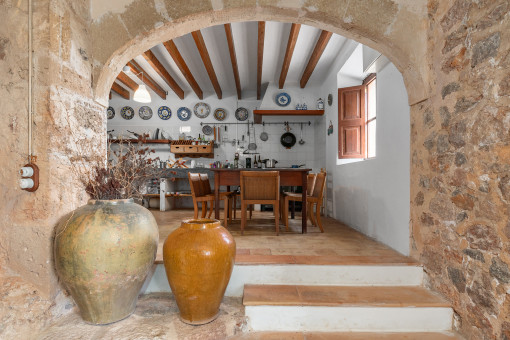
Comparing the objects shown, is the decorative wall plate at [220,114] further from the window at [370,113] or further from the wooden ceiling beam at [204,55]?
the window at [370,113]

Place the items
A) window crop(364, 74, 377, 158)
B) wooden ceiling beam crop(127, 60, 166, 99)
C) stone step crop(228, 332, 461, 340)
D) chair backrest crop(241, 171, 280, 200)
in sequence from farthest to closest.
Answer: wooden ceiling beam crop(127, 60, 166, 99), window crop(364, 74, 377, 158), chair backrest crop(241, 171, 280, 200), stone step crop(228, 332, 461, 340)

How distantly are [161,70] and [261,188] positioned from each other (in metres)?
2.93

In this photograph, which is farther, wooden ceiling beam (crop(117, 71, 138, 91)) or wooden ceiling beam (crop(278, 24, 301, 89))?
wooden ceiling beam (crop(117, 71, 138, 91))

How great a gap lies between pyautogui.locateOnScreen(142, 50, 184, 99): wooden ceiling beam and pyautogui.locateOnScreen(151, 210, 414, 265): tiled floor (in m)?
2.43

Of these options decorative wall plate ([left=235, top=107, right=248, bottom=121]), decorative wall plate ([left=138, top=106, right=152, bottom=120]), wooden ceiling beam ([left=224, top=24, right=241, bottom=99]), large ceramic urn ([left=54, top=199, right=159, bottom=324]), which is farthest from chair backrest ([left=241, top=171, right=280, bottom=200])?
decorative wall plate ([left=138, top=106, right=152, bottom=120])

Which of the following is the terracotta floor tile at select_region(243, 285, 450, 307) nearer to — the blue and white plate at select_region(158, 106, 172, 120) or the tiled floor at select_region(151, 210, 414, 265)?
the tiled floor at select_region(151, 210, 414, 265)

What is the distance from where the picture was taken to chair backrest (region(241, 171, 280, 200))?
304 centimetres

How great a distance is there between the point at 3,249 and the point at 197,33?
2833 millimetres

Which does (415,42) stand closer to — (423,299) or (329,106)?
(423,299)

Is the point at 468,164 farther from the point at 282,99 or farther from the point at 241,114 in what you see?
the point at 241,114

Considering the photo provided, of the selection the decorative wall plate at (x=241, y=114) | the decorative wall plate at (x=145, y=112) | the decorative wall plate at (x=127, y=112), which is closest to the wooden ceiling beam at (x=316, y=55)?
the decorative wall plate at (x=241, y=114)

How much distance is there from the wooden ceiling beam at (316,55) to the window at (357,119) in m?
0.63

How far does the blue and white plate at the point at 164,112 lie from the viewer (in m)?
6.37

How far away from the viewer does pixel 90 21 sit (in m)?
1.92
